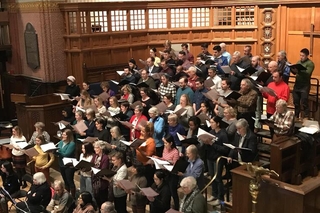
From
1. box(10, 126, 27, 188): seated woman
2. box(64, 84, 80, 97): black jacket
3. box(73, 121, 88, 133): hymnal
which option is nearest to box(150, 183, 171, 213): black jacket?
box(73, 121, 88, 133): hymnal

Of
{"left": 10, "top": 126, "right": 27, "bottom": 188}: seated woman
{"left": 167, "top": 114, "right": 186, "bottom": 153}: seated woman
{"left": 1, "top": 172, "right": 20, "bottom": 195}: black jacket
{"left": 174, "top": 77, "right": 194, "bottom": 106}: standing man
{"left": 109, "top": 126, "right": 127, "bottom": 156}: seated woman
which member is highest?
{"left": 174, "top": 77, "right": 194, "bottom": 106}: standing man

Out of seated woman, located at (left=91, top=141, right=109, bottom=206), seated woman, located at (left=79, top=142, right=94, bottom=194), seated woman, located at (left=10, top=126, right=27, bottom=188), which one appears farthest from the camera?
seated woman, located at (left=10, top=126, right=27, bottom=188)

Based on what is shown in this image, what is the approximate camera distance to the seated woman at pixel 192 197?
5.41 m

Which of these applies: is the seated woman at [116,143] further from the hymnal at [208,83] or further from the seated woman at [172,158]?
the hymnal at [208,83]

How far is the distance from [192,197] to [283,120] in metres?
1.93

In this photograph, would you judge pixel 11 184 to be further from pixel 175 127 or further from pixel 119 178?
pixel 175 127

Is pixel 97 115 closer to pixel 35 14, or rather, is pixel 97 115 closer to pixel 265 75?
pixel 265 75

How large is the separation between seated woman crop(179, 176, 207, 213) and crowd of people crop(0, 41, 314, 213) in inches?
0.5

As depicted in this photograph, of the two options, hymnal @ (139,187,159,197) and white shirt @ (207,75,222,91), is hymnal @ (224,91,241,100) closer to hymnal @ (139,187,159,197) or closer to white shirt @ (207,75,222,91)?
white shirt @ (207,75,222,91)

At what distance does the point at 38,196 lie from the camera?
6730 millimetres

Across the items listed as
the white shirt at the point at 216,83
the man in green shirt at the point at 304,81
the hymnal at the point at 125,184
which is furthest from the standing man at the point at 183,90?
the hymnal at the point at 125,184

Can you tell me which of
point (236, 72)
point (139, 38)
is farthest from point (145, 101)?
point (139, 38)

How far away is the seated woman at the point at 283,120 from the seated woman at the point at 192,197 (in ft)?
5.73

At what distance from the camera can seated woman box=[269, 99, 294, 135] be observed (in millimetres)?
6316
